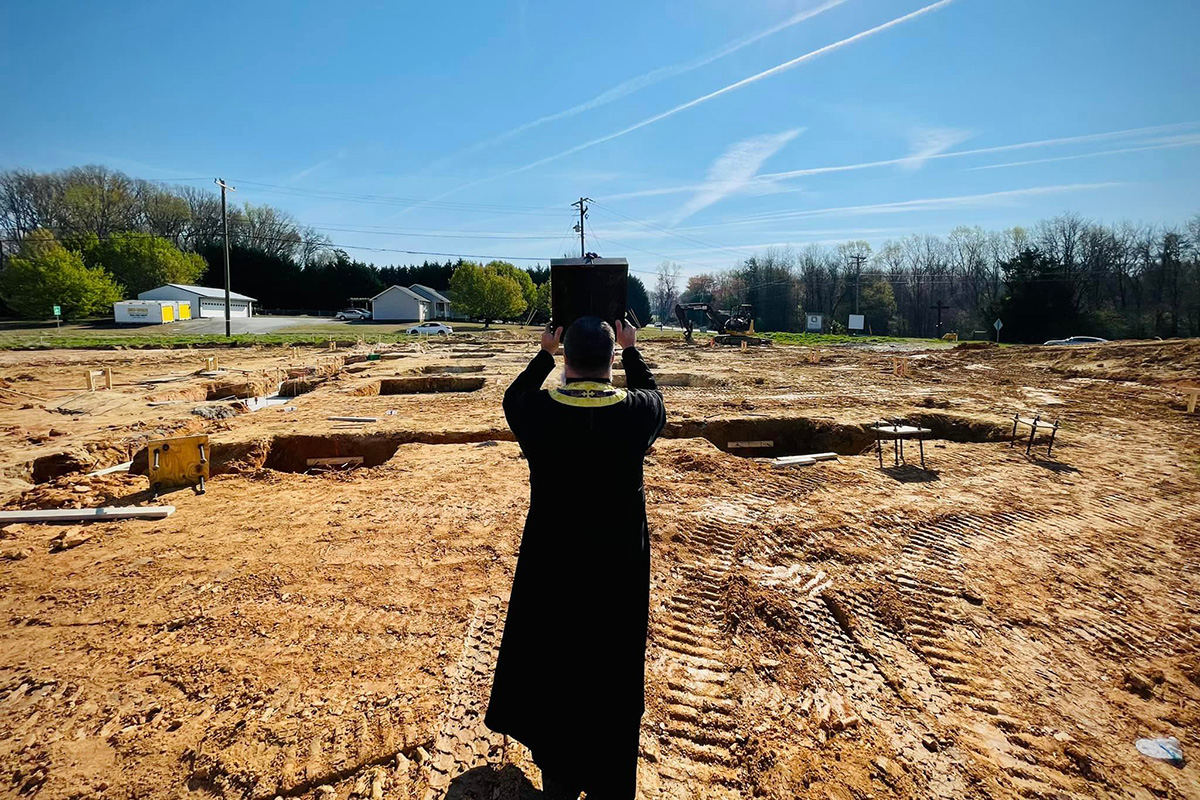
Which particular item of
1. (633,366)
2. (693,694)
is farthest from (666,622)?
(633,366)

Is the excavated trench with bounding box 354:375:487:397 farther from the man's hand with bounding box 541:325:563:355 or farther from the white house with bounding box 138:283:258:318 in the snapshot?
the white house with bounding box 138:283:258:318

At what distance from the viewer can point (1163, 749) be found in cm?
275

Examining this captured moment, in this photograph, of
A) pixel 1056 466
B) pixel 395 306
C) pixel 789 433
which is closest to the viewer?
pixel 1056 466

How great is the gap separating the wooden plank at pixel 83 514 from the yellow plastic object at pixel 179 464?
2.27 ft

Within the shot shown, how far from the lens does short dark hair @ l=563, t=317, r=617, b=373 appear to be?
1.89 meters

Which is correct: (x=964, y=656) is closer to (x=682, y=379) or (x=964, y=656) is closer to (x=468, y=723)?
(x=468, y=723)

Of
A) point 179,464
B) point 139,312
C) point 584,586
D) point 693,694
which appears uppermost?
point 139,312

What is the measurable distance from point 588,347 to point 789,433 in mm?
9382

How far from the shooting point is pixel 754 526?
217 inches

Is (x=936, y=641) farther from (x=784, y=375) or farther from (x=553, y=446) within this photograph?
(x=784, y=375)

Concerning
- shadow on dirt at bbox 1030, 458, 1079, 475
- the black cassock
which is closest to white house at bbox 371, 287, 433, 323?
shadow on dirt at bbox 1030, 458, 1079, 475

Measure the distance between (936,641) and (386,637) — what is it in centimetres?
389

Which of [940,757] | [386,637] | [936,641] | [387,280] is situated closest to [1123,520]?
[936,641]

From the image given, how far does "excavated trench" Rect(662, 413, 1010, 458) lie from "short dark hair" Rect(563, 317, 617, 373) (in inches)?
330
